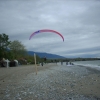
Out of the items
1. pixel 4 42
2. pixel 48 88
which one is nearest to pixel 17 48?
pixel 4 42

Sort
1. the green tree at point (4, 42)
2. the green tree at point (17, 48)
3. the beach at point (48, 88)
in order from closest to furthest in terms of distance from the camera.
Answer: the beach at point (48, 88) → the green tree at point (4, 42) → the green tree at point (17, 48)

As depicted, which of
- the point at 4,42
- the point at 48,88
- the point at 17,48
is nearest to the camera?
the point at 48,88

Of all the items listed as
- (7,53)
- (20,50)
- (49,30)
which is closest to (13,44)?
(20,50)

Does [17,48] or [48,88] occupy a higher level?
[17,48]

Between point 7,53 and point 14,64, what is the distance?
709cm

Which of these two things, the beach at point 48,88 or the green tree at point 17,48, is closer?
the beach at point 48,88

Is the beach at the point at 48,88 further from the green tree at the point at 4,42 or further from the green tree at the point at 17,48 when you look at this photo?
the green tree at the point at 17,48

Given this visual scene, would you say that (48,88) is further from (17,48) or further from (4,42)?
(17,48)

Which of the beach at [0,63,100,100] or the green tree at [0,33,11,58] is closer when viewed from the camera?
the beach at [0,63,100,100]

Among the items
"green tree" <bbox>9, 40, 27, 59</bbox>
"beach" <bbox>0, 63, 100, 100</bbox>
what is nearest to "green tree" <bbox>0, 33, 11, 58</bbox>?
"green tree" <bbox>9, 40, 27, 59</bbox>

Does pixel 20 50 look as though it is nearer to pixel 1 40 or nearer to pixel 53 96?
pixel 1 40

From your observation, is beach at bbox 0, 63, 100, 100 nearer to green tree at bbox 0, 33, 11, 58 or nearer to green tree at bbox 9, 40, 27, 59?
green tree at bbox 0, 33, 11, 58

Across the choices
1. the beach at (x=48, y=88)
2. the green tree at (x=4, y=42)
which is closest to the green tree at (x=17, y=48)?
the green tree at (x=4, y=42)

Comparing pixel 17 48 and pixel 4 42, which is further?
pixel 17 48
